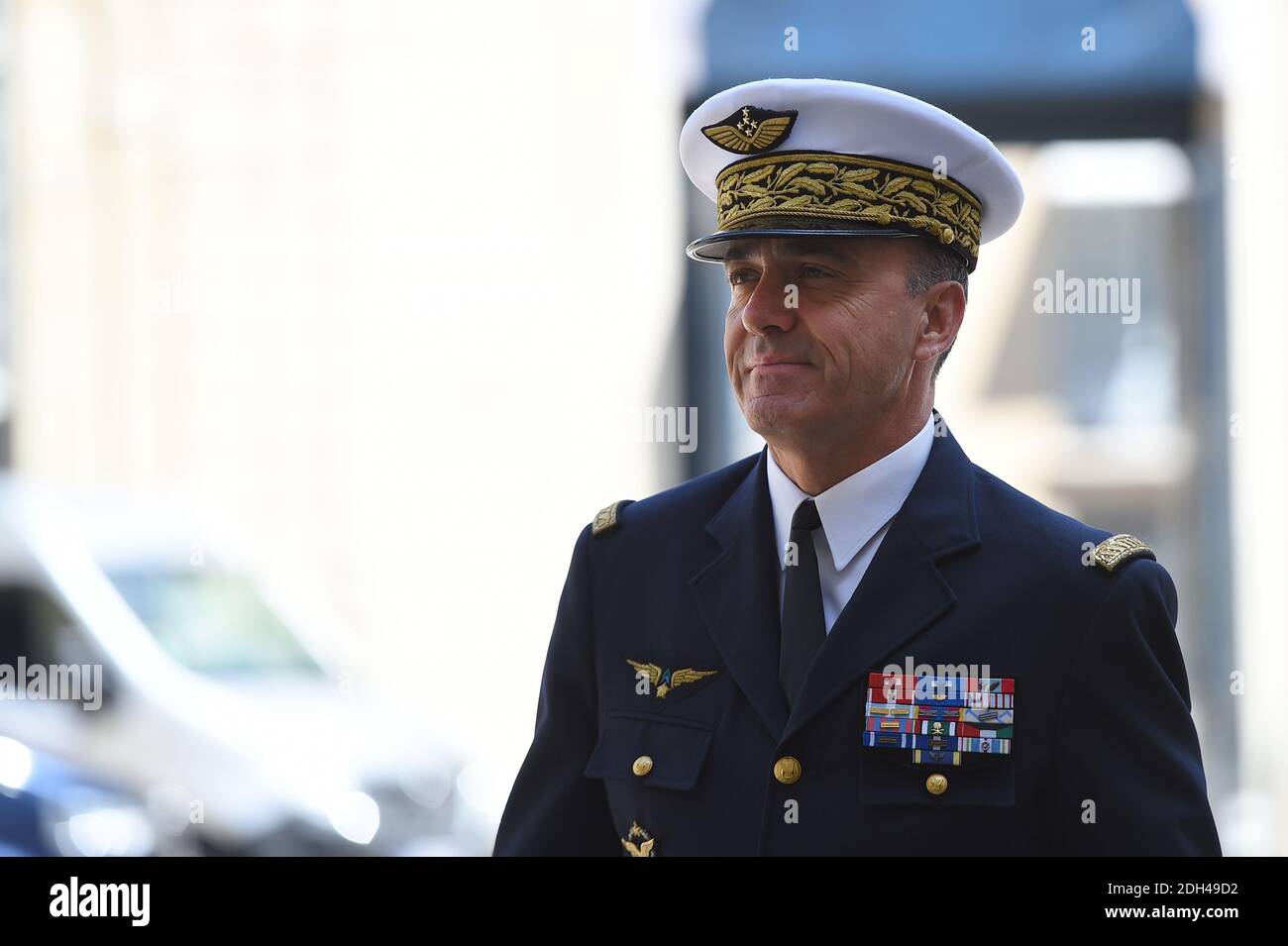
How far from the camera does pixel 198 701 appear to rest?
5.66m

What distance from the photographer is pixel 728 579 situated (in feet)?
6.90

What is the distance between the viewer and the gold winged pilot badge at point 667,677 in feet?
6.75

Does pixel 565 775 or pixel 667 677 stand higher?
pixel 667 677

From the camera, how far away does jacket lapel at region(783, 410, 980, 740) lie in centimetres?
195

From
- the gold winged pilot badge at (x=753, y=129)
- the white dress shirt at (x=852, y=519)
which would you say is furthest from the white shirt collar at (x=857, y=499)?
the gold winged pilot badge at (x=753, y=129)

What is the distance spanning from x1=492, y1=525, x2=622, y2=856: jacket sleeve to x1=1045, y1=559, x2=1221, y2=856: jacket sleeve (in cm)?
65

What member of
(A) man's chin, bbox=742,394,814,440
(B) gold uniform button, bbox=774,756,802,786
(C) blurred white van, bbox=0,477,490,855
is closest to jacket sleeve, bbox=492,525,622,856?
(B) gold uniform button, bbox=774,756,802,786

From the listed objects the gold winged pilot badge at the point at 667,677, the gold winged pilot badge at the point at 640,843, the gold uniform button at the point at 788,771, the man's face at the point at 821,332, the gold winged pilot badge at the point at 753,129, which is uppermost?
the gold winged pilot badge at the point at 753,129

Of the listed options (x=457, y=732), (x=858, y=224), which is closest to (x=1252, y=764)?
(x=457, y=732)

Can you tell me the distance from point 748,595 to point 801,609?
9cm

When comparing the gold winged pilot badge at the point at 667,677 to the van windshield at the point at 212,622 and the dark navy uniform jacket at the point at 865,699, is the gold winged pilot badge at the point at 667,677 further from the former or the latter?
the van windshield at the point at 212,622

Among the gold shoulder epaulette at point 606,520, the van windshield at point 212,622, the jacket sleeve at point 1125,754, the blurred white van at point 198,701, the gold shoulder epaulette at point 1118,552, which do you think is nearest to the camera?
the jacket sleeve at point 1125,754

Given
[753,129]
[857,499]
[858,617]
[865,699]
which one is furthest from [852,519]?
[753,129]

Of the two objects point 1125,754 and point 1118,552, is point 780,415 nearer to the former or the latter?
point 1118,552
